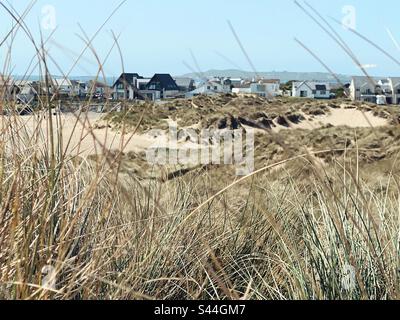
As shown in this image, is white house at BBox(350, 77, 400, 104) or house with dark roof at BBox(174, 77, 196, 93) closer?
white house at BBox(350, 77, 400, 104)

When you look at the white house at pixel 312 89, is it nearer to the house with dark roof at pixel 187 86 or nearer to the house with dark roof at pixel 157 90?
the house with dark roof at pixel 157 90

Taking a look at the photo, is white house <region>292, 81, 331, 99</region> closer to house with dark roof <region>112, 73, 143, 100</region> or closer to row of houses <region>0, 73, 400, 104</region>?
row of houses <region>0, 73, 400, 104</region>

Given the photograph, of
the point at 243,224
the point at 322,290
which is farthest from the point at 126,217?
the point at 322,290

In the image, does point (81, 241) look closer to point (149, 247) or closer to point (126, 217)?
point (149, 247)

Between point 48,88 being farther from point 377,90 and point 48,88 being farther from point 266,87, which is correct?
point 377,90

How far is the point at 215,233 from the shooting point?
92.0 inches

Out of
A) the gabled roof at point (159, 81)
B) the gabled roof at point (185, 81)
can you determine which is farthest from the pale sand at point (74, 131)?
the gabled roof at point (159, 81)

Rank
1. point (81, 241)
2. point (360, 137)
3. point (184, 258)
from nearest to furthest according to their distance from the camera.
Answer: point (81, 241) < point (184, 258) < point (360, 137)

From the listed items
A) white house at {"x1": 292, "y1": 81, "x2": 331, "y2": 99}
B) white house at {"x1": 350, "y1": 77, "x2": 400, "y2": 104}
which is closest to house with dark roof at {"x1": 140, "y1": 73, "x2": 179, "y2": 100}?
white house at {"x1": 350, "y1": 77, "x2": 400, "y2": 104}

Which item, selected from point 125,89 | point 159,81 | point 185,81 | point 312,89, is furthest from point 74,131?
point 312,89

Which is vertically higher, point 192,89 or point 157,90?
point 192,89

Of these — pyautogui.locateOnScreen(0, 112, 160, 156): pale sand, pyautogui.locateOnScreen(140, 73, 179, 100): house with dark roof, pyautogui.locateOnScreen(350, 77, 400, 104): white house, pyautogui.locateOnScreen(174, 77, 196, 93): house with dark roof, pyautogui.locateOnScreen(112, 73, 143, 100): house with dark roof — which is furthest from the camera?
pyautogui.locateOnScreen(174, 77, 196, 93): house with dark roof
